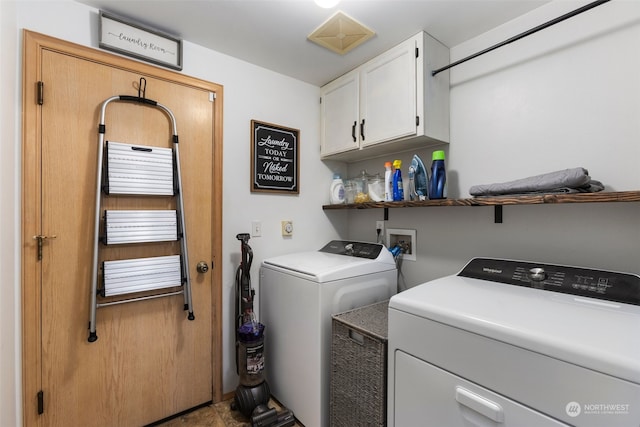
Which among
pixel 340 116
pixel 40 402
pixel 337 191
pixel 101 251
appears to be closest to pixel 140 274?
pixel 101 251

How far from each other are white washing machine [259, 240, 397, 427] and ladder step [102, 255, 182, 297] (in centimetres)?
60

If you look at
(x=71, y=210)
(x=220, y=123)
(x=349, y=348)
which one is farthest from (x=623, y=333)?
(x=71, y=210)

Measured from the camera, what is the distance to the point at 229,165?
1.93 meters

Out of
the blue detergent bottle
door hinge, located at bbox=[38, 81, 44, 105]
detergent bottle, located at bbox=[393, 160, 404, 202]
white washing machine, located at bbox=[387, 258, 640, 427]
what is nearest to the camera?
white washing machine, located at bbox=[387, 258, 640, 427]

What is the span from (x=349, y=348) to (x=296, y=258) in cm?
77

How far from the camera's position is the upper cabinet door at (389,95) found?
1.69m

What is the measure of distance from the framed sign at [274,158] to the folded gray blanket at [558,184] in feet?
4.58

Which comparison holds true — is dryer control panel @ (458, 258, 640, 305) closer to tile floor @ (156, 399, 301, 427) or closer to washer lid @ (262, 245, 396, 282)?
washer lid @ (262, 245, 396, 282)

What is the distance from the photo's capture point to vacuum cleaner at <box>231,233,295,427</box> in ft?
5.34

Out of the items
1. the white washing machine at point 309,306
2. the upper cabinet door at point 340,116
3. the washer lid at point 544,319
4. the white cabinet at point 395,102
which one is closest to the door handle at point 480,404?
the washer lid at point 544,319

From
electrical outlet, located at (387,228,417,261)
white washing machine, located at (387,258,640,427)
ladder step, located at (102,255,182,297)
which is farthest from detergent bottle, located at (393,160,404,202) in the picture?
ladder step, located at (102,255,182,297)

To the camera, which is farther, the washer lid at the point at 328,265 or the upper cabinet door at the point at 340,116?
the upper cabinet door at the point at 340,116

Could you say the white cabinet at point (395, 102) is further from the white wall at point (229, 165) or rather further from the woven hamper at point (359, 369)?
the woven hamper at point (359, 369)

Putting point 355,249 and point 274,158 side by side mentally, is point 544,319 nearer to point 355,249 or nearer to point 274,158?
point 355,249
